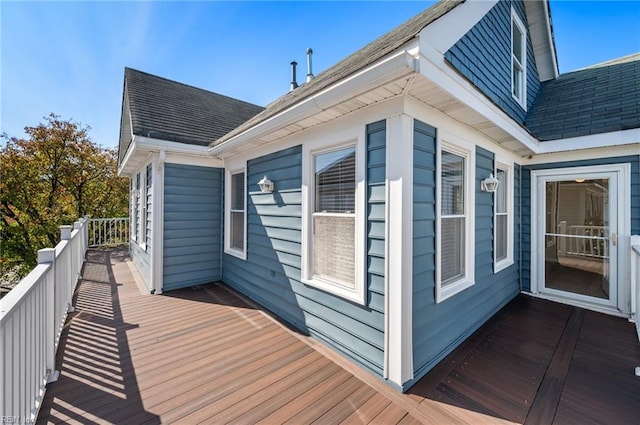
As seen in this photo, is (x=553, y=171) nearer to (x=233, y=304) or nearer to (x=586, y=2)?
(x=586, y=2)

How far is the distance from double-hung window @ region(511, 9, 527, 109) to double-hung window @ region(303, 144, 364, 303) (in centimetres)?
414

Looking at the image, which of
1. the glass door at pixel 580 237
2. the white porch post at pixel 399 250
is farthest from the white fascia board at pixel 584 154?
the white porch post at pixel 399 250

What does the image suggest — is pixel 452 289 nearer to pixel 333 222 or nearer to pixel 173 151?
pixel 333 222

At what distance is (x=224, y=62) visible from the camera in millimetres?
7000

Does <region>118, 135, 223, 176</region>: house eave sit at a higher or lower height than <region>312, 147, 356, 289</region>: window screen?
higher

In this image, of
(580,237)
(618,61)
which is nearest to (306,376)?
(580,237)

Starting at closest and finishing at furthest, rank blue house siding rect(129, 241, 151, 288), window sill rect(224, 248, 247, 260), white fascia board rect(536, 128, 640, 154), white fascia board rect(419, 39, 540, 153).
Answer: white fascia board rect(419, 39, 540, 153) → white fascia board rect(536, 128, 640, 154) → window sill rect(224, 248, 247, 260) → blue house siding rect(129, 241, 151, 288)

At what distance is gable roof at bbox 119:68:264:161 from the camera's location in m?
4.94

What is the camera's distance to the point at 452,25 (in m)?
2.67

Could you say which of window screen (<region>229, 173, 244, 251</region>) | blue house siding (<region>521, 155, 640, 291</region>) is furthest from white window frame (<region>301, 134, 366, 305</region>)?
blue house siding (<region>521, 155, 640, 291</region>)

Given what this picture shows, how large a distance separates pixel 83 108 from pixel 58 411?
Result: 14087 millimetres

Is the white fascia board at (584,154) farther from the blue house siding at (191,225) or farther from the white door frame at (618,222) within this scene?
the blue house siding at (191,225)

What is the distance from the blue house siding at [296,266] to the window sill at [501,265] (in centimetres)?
244

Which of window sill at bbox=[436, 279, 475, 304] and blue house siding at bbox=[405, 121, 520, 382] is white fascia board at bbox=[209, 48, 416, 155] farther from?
window sill at bbox=[436, 279, 475, 304]
